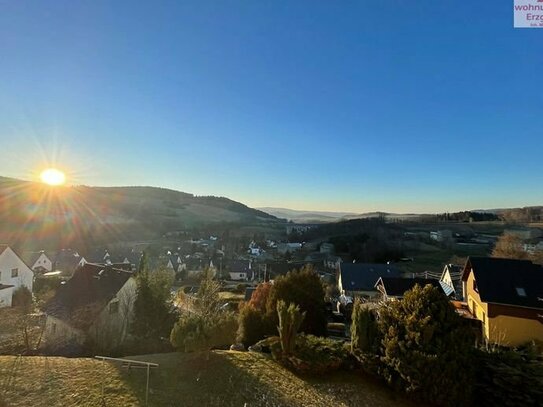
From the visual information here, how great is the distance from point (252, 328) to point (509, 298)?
55.3 feet

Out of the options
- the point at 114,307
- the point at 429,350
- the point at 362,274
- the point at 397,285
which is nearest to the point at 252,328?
the point at 429,350

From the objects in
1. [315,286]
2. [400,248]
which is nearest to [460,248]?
[400,248]

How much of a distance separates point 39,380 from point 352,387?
320 inches

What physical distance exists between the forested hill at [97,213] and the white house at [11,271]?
21182mm

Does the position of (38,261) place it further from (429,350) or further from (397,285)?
(429,350)

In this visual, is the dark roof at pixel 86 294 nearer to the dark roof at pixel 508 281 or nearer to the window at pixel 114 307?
the window at pixel 114 307

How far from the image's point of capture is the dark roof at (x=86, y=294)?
52.3 feet

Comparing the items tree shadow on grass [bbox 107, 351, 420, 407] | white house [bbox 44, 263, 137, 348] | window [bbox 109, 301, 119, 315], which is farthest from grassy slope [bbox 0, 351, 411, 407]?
window [bbox 109, 301, 119, 315]

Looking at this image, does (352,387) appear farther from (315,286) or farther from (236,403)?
(315,286)

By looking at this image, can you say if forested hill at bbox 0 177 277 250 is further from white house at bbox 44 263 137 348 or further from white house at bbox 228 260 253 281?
white house at bbox 44 263 137 348

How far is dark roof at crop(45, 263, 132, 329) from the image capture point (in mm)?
15938

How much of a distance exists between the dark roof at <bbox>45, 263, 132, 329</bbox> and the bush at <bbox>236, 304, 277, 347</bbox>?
23.5 ft

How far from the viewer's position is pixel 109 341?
1445cm

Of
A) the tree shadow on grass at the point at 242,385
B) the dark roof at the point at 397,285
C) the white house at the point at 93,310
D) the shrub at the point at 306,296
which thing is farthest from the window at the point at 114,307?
the dark roof at the point at 397,285
